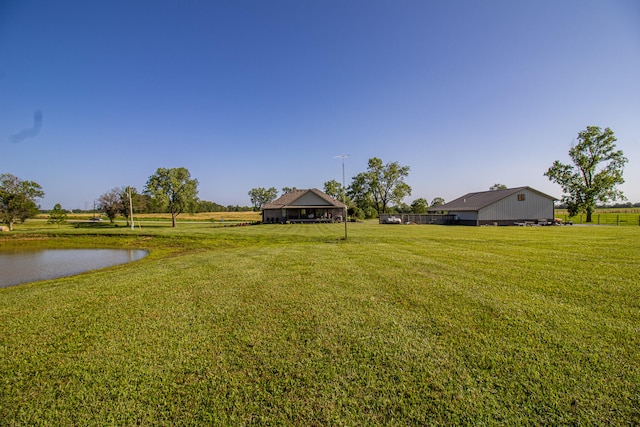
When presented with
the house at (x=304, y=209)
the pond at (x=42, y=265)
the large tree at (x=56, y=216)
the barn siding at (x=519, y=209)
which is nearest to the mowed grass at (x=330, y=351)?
the pond at (x=42, y=265)

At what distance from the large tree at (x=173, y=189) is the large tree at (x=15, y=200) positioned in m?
14.0

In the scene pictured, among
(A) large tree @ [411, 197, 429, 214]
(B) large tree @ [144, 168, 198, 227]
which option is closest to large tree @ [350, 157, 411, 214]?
(A) large tree @ [411, 197, 429, 214]

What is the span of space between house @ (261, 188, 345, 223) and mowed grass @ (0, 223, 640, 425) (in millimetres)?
32846

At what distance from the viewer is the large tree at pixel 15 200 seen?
102 ft

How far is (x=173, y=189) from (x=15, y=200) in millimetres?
17632

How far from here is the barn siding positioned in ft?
106

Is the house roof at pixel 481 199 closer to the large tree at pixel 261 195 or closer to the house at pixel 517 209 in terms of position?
the house at pixel 517 209

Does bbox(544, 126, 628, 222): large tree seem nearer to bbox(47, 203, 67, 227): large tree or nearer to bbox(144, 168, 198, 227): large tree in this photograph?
bbox(144, 168, 198, 227): large tree

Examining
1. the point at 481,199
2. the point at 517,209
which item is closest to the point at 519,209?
the point at 517,209

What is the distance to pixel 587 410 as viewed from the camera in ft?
7.65

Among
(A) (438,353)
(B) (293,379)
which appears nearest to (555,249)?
(A) (438,353)

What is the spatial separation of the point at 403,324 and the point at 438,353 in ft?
Result: 2.73

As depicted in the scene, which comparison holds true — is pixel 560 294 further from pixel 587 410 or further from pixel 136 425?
pixel 136 425

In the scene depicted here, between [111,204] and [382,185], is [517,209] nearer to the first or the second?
[382,185]
